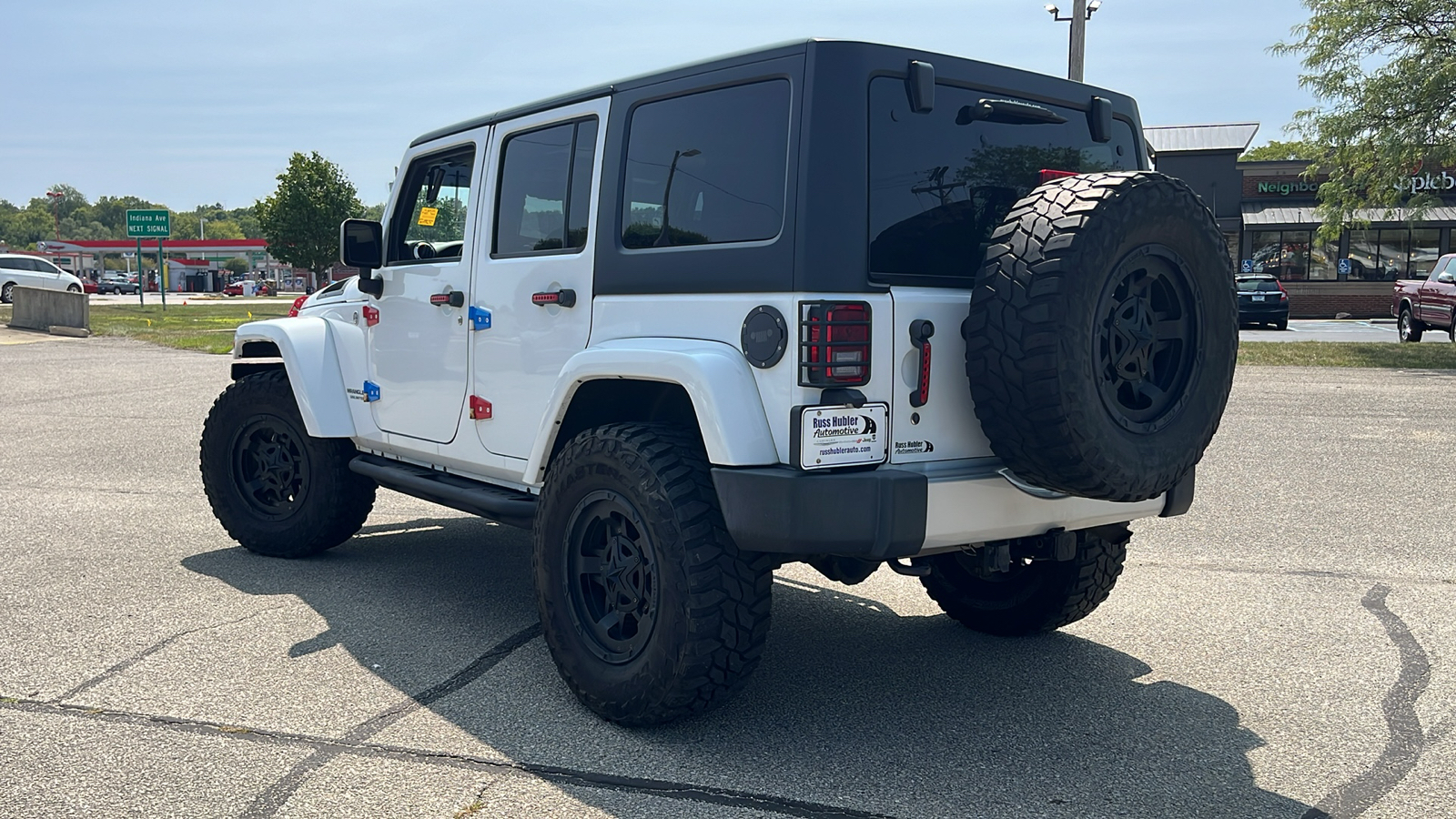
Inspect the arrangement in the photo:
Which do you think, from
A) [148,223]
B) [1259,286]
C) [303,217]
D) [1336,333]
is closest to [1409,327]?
[1336,333]

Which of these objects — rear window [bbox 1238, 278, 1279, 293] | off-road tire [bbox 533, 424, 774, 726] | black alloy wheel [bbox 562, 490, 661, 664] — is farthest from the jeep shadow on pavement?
rear window [bbox 1238, 278, 1279, 293]

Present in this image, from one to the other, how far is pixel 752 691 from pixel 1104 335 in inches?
69.9

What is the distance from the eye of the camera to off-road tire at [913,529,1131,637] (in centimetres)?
464

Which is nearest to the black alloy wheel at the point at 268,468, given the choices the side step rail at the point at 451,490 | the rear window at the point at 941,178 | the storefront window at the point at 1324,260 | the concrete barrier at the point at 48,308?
the side step rail at the point at 451,490

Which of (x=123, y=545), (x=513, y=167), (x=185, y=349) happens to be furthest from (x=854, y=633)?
(x=185, y=349)

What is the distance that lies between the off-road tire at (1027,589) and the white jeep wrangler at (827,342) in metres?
0.03

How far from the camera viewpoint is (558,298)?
4.36m

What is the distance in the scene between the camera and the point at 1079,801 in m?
3.33

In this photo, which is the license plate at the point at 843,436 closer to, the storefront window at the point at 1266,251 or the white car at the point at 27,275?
the storefront window at the point at 1266,251

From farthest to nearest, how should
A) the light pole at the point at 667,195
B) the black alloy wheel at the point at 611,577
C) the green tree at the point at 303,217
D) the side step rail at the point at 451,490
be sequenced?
1. the green tree at the point at 303,217
2. the side step rail at the point at 451,490
3. the light pole at the point at 667,195
4. the black alloy wheel at the point at 611,577

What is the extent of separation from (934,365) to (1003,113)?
984mm

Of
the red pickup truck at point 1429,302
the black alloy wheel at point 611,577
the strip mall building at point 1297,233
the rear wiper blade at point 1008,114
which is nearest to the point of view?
the black alloy wheel at point 611,577

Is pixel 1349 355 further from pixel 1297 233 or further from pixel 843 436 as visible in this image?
pixel 1297 233

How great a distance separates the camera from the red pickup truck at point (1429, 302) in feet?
71.6
